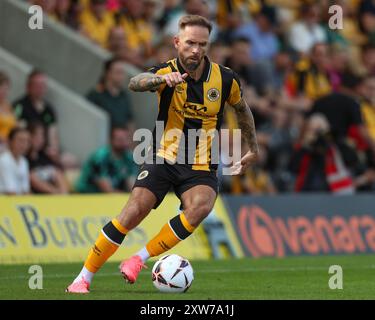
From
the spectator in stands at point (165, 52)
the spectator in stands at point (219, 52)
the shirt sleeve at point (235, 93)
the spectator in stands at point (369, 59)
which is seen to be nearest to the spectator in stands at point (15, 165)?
the spectator in stands at point (165, 52)

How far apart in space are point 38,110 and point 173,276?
745cm

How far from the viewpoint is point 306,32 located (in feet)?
75.4

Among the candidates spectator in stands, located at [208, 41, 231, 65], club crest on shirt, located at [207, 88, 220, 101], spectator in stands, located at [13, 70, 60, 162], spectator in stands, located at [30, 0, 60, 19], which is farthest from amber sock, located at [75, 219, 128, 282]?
spectator in stands, located at [30, 0, 60, 19]

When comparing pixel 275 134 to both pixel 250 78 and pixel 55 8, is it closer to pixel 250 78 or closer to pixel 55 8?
pixel 250 78

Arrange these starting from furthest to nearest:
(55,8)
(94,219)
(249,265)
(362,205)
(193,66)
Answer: (55,8) < (362,205) < (94,219) < (249,265) < (193,66)

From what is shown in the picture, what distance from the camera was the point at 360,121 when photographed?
760 inches

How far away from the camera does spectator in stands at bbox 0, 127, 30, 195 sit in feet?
53.3

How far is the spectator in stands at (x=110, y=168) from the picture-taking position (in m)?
17.1

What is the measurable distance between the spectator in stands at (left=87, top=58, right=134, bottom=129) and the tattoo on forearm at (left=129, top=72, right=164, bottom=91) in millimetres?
7976

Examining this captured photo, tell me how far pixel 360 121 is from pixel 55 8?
5468mm

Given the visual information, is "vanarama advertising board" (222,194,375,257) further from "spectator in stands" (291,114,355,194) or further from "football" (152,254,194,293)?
"football" (152,254,194,293)

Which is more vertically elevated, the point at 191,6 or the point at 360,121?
the point at 191,6
